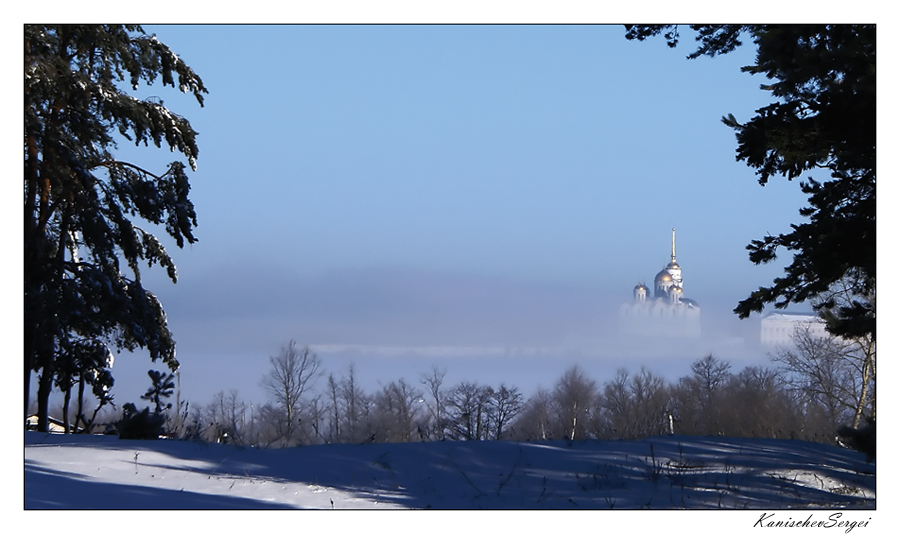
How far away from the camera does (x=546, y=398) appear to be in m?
27.7

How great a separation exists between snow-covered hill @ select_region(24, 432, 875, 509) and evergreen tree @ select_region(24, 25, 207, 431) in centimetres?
599

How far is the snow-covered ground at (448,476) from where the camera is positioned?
570 cm

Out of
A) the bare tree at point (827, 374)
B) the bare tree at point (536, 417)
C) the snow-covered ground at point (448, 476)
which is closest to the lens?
the snow-covered ground at point (448, 476)

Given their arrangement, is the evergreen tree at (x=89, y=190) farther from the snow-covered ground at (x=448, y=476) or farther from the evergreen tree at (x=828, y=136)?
the evergreen tree at (x=828, y=136)

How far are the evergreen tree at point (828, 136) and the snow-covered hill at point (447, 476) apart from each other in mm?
2007

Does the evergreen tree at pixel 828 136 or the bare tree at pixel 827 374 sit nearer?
the evergreen tree at pixel 828 136

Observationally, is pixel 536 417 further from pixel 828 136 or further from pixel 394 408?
pixel 828 136

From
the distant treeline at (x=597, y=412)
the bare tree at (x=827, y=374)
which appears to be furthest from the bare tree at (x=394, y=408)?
the bare tree at (x=827, y=374)

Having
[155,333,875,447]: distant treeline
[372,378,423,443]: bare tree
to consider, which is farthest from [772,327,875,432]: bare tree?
[372,378,423,443]: bare tree

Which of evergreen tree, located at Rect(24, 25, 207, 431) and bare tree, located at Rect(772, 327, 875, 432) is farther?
bare tree, located at Rect(772, 327, 875, 432)

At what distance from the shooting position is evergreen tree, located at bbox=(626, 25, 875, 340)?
6844 millimetres

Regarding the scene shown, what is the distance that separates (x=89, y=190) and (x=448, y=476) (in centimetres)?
1056

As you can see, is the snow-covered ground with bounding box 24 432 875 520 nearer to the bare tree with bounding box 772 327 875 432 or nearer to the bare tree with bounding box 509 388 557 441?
the bare tree with bounding box 509 388 557 441

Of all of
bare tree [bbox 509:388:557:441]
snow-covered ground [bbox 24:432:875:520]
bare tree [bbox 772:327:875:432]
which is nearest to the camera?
snow-covered ground [bbox 24:432:875:520]
